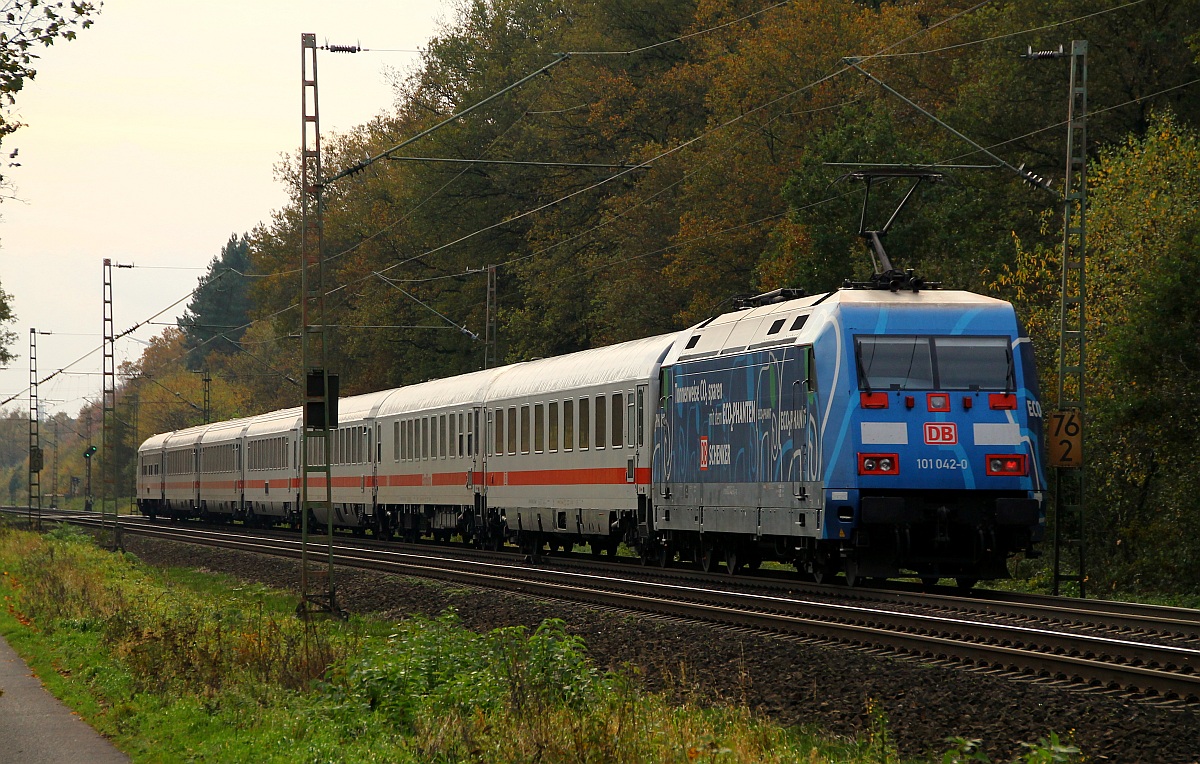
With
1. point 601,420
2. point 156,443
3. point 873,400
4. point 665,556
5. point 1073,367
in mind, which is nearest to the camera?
point 873,400

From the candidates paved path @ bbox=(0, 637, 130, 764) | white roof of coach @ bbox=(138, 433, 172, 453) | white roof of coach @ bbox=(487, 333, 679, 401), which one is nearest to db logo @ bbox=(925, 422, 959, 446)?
white roof of coach @ bbox=(487, 333, 679, 401)

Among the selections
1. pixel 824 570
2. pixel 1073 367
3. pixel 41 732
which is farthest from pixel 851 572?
pixel 41 732

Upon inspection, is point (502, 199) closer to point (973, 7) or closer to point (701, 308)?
point (701, 308)

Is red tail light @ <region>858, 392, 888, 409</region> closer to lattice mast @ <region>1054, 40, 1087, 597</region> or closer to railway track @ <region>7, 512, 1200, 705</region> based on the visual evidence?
railway track @ <region>7, 512, 1200, 705</region>

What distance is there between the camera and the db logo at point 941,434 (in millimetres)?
19438

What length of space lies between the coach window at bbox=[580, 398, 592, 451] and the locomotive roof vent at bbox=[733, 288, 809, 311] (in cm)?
515

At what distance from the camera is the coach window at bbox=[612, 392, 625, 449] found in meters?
27.6

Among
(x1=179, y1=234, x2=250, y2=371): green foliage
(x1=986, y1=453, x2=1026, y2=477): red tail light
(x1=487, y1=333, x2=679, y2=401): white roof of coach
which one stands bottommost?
(x1=986, y1=453, x2=1026, y2=477): red tail light

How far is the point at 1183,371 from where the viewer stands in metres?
23.7

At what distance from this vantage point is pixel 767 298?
24.1m

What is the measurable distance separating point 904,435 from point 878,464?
49 cm

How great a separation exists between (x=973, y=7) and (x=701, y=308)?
13.0m

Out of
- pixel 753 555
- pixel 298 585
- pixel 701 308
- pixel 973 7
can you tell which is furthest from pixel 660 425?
pixel 973 7

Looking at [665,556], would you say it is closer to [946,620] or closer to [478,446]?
[478,446]
